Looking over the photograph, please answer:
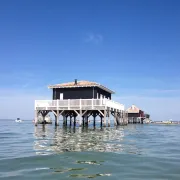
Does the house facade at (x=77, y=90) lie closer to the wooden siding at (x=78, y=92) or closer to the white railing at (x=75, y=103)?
the wooden siding at (x=78, y=92)

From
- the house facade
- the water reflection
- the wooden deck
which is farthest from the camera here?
the house facade

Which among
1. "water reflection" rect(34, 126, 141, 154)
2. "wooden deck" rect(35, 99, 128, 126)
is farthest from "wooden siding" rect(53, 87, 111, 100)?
"water reflection" rect(34, 126, 141, 154)

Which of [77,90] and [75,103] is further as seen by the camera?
[77,90]

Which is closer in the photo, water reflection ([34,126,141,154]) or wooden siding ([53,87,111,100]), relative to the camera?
water reflection ([34,126,141,154])

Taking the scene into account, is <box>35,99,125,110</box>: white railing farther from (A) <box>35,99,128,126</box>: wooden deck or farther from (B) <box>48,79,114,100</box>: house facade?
(B) <box>48,79,114,100</box>: house facade

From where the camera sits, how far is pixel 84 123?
44000 millimetres

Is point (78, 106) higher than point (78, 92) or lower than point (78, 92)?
lower

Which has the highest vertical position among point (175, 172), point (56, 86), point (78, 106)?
point (56, 86)

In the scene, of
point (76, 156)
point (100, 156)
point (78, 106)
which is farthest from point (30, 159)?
point (78, 106)

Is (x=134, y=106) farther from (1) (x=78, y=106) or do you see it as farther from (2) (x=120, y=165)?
(2) (x=120, y=165)

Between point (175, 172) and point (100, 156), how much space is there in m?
3.30

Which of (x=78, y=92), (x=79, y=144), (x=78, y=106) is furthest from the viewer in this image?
(x=78, y=92)

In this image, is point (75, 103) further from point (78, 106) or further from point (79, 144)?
point (79, 144)

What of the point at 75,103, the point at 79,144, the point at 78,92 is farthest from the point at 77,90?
the point at 79,144
